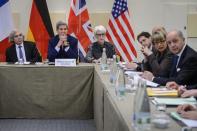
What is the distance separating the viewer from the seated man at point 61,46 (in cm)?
541

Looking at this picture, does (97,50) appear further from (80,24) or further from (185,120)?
(185,120)

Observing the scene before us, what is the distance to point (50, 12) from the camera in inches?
279

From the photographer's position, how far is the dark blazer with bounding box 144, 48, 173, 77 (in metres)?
4.09

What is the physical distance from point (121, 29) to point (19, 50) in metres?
2.27

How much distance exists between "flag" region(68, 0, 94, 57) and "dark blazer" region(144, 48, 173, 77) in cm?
255

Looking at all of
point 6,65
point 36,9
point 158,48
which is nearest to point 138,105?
point 158,48

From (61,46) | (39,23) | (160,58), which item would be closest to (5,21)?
→ (39,23)

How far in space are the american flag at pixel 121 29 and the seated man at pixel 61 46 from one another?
5.60 ft

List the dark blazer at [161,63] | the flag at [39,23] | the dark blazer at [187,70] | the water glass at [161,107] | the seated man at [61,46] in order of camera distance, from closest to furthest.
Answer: the water glass at [161,107]
the dark blazer at [187,70]
the dark blazer at [161,63]
the seated man at [61,46]
the flag at [39,23]

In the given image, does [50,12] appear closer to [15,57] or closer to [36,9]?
[36,9]

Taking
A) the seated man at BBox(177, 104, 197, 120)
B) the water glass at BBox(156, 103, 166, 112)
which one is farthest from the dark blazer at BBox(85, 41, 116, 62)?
the seated man at BBox(177, 104, 197, 120)

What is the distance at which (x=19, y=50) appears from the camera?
5633mm

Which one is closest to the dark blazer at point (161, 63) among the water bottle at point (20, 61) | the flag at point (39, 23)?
the water bottle at point (20, 61)

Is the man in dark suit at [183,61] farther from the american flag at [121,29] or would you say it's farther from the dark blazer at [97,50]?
the american flag at [121,29]
